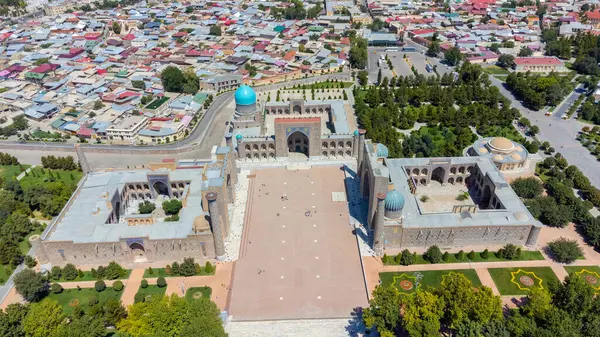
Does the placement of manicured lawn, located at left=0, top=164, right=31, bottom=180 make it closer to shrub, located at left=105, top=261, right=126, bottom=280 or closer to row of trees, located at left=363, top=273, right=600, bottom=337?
shrub, located at left=105, top=261, right=126, bottom=280

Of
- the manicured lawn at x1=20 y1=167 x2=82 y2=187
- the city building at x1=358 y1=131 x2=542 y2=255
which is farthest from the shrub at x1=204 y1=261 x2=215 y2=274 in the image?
the manicured lawn at x1=20 y1=167 x2=82 y2=187

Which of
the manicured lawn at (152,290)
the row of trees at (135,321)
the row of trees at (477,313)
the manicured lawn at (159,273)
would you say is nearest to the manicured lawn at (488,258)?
the row of trees at (477,313)

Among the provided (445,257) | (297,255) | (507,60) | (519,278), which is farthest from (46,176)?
(507,60)

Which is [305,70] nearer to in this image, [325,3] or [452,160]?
[452,160]

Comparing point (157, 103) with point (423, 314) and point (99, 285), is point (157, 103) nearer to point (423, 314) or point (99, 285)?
point (99, 285)

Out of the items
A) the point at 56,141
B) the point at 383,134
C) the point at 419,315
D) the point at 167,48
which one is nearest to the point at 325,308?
the point at 419,315

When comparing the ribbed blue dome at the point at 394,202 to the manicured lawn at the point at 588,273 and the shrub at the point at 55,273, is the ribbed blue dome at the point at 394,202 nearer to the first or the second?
the manicured lawn at the point at 588,273

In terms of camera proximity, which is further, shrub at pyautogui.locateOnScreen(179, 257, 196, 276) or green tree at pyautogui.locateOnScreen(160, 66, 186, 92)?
green tree at pyautogui.locateOnScreen(160, 66, 186, 92)
